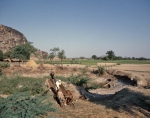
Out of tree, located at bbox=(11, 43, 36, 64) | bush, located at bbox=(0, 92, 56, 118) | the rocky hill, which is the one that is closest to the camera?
bush, located at bbox=(0, 92, 56, 118)

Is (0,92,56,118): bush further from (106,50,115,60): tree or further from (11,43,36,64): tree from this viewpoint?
(106,50,115,60): tree

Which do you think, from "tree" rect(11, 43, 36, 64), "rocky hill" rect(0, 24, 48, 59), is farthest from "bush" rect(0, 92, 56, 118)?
"rocky hill" rect(0, 24, 48, 59)

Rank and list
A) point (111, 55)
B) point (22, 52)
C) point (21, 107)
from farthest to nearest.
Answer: point (111, 55) < point (22, 52) < point (21, 107)

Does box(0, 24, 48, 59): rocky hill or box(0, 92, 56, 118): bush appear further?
box(0, 24, 48, 59): rocky hill

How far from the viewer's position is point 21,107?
17.6ft

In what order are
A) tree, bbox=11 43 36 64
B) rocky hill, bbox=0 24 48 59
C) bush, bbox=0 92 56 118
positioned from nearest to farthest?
bush, bbox=0 92 56 118 < tree, bbox=11 43 36 64 < rocky hill, bbox=0 24 48 59

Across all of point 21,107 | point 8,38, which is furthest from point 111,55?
point 21,107

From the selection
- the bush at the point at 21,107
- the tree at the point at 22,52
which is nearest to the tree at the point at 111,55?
the tree at the point at 22,52

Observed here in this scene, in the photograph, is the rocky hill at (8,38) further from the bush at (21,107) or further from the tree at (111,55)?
the bush at (21,107)

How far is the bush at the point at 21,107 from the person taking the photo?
4.88m

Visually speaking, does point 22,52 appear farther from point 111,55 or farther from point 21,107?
point 111,55

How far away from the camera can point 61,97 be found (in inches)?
305

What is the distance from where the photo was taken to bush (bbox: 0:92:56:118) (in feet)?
16.0

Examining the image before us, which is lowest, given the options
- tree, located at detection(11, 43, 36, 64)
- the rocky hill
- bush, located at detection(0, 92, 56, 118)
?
bush, located at detection(0, 92, 56, 118)
